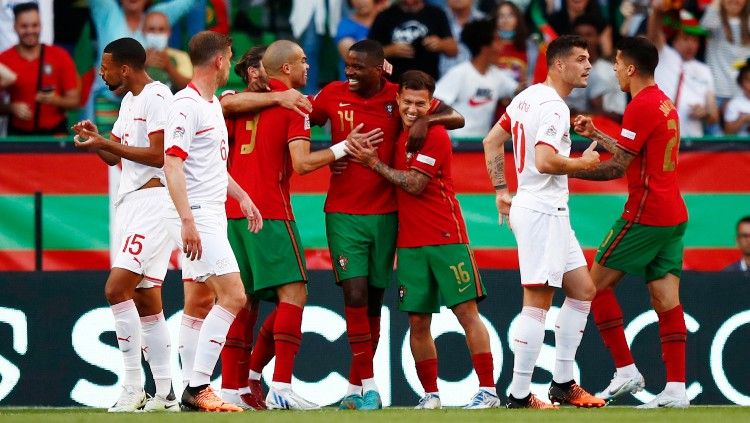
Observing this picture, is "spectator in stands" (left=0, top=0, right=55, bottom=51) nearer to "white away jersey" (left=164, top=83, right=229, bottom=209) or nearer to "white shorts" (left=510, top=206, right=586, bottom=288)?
"white away jersey" (left=164, top=83, right=229, bottom=209)

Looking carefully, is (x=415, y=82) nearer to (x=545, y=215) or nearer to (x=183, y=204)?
(x=545, y=215)

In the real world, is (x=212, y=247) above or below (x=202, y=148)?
below

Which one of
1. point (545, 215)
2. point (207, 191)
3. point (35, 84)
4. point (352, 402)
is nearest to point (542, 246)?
point (545, 215)

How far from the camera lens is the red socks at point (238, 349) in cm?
995

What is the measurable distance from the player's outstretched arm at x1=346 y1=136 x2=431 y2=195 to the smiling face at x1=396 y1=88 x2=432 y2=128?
31 cm

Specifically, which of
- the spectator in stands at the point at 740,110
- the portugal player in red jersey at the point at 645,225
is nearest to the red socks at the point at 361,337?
the portugal player in red jersey at the point at 645,225

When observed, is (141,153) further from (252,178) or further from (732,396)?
(732,396)

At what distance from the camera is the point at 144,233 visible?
9609 millimetres

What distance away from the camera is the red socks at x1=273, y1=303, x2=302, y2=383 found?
9656mm

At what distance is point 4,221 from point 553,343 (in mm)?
4795

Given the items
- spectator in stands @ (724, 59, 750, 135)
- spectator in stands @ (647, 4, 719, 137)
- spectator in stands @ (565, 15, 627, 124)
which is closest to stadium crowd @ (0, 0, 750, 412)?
spectator in stands @ (565, 15, 627, 124)

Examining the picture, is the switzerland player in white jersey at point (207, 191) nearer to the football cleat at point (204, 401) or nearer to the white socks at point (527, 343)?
the football cleat at point (204, 401)

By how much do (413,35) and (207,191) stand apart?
17.8 ft

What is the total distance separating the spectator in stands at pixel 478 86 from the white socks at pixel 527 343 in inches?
177
